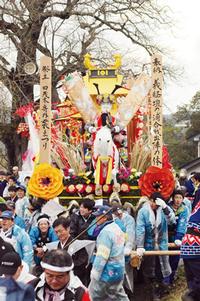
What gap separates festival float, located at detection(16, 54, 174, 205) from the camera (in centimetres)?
1021

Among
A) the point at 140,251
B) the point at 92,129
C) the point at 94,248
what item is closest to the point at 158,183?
the point at 140,251

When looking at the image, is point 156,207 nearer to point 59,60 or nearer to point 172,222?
point 172,222

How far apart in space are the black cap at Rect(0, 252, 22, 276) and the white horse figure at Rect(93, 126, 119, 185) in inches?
279

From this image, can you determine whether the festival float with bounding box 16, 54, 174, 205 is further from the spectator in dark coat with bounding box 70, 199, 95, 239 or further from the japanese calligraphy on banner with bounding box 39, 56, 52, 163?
the spectator in dark coat with bounding box 70, 199, 95, 239

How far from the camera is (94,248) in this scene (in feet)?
23.6

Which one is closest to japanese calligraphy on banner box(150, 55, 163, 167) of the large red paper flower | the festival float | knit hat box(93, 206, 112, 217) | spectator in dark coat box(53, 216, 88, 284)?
the festival float

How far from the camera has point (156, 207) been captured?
8875 mm

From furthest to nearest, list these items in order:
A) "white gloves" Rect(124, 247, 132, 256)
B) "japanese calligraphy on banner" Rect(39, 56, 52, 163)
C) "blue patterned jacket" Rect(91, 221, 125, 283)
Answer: "japanese calligraphy on banner" Rect(39, 56, 52, 163) < "white gloves" Rect(124, 247, 132, 256) < "blue patterned jacket" Rect(91, 221, 125, 283)

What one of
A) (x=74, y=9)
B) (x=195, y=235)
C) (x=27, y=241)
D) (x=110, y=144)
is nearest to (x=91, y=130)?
(x=110, y=144)

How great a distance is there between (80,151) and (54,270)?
29.7 ft

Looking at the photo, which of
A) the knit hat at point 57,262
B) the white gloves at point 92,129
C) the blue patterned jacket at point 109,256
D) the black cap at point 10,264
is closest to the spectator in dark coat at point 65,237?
the blue patterned jacket at point 109,256

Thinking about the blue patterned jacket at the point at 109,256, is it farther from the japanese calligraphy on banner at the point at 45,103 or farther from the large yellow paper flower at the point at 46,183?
the japanese calligraphy on banner at the point at 45,103

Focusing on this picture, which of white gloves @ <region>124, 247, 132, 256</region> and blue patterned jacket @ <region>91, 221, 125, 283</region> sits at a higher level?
blue patterned jacket @ <region>91, 221, 125, 283</region>

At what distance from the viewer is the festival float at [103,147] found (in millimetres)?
10211
